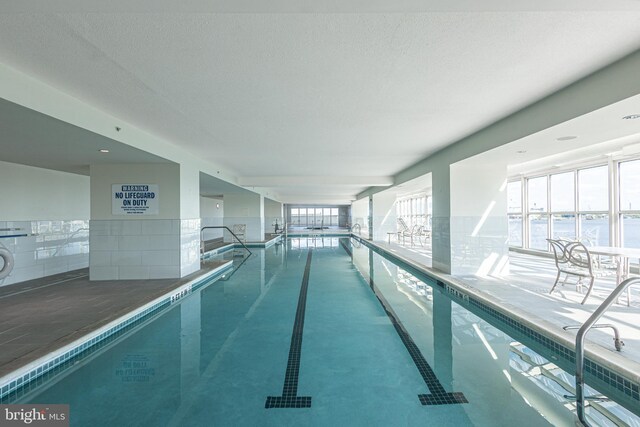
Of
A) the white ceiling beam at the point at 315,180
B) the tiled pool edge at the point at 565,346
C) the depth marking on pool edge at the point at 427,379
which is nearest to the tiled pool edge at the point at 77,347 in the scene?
the depth marking on pool edge at the point at 427,379

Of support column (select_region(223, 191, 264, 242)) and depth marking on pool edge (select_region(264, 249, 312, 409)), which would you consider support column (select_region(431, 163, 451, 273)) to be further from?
support column (select_region(223, 191, 264, 242))

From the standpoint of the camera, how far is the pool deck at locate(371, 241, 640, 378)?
2.29 meters

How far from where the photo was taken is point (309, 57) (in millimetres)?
2064

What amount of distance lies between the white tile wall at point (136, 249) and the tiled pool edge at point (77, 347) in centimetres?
77

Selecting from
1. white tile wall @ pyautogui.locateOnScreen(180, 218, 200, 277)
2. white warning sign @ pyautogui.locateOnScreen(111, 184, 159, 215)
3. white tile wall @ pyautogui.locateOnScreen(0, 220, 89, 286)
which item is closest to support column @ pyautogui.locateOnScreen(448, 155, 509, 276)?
white tile wall @ pyautogui.locateOnScreen(180, 218, 200, 277)

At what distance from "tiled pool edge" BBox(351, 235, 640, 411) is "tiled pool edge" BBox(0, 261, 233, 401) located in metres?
3.90

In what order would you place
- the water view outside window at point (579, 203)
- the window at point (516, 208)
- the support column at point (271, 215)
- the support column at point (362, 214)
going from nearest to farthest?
the water view outside window at point (579, 203)
the window at point (516, 208)
the support column at point (362, 214)
the support column at point (271, 215)

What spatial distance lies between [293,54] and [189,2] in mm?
843

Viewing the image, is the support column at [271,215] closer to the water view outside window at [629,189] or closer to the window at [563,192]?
the window at [563,192]

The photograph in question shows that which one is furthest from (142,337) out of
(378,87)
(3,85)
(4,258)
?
(378,87)

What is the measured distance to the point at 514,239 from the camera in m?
9.43

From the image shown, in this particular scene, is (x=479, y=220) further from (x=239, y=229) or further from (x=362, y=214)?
(x=362, y=214)

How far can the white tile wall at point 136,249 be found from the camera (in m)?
4.86

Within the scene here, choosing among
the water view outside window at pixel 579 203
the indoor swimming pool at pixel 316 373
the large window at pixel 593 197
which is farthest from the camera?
the large window at pixel 593 197
